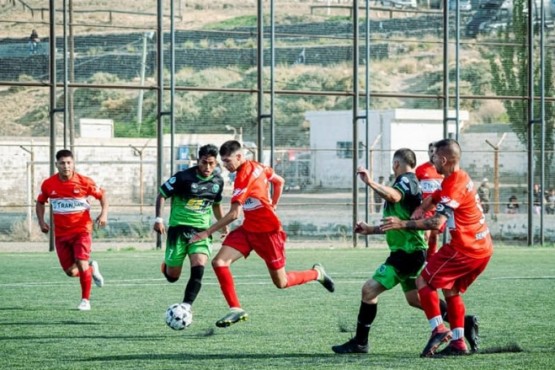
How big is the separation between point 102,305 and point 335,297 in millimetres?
2996

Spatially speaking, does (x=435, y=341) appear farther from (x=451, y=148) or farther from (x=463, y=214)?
(x=451, y=148)

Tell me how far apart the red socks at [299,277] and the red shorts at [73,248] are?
2.99 meters

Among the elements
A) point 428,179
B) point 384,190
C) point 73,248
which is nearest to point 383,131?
point 428,179

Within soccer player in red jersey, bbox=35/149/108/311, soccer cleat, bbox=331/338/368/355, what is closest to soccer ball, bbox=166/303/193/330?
soccer cleat, bbox=331/338/368/355

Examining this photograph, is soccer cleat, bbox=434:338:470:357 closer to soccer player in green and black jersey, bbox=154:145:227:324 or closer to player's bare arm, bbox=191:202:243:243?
player's bare arm, bbox=191:202:243:243

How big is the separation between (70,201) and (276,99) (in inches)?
1877

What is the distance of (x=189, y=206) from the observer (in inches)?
472

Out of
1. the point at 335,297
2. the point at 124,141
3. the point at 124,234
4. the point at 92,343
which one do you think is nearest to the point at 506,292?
the point at 335,297

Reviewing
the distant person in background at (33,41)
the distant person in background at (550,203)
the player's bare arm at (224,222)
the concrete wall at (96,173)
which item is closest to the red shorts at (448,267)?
the player's bare arm at (224,222)

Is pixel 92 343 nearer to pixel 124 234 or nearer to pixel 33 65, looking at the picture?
pixel 124 234

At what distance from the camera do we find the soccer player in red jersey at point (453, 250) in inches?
353

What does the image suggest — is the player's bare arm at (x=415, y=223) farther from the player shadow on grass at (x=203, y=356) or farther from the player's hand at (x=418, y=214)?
the player shadow on grass at (x=203, y=356)

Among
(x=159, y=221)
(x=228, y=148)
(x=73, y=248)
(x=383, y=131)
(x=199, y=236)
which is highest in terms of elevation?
(x=383, y=131)

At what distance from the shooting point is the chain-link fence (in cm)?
3086
